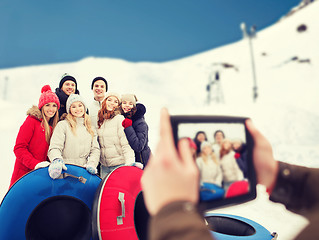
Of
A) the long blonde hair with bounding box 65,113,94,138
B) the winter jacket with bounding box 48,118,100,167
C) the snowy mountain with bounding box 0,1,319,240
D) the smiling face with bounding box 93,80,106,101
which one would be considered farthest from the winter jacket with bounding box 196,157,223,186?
the snowy mountain with bounding box 0,1,319,240

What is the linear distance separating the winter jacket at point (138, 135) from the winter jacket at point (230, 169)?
2.27 meters

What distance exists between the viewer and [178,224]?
561 millimetres

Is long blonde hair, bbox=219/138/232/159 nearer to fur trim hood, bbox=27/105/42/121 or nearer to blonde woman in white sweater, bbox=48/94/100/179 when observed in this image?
blonde woman in white sweater, bbox=48/94/100/179

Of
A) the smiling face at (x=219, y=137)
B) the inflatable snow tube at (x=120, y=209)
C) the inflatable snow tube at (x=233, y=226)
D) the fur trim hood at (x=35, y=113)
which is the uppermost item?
the fur trim hood at (x=35, y=113)

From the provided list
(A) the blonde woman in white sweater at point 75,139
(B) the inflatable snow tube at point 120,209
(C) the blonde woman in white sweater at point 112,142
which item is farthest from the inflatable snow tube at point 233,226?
(A) the blonde woman in white sweater at point 75,139

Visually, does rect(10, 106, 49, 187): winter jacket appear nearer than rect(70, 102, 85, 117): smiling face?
Yes

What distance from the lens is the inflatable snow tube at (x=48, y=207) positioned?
5.66 feet

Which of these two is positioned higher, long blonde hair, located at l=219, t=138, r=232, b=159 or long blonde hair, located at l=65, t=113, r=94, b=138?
long blonde hair, located at l=65, t=113, r=94, b=138

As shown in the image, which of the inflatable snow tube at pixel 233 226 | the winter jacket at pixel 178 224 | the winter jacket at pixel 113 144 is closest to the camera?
the winter jacket at pixel 178 224

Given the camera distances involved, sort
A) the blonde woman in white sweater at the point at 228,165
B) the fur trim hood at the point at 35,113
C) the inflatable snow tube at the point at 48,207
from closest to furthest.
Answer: the blonde woman in white sweater at the point at 228,165
the inflatable snow tube at the point at 48,207
the fur trim hood at the point at 35,113

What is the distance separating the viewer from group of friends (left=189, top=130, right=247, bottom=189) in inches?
32.0

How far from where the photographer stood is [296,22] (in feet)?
147

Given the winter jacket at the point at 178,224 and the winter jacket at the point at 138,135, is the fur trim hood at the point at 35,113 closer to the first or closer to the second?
the winter jacket at the point at 138,135

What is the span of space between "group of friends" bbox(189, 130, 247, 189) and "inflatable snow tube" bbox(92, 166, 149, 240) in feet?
3.96
